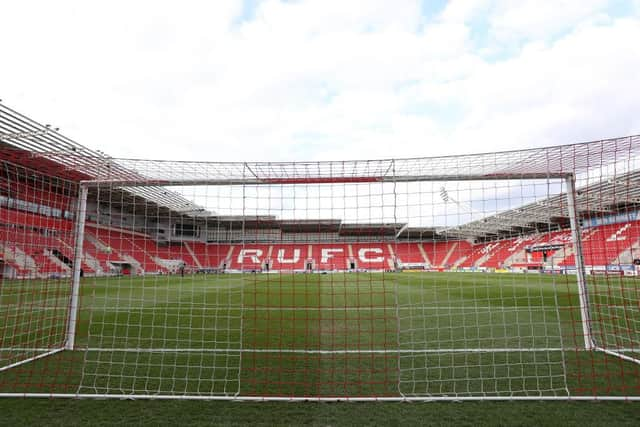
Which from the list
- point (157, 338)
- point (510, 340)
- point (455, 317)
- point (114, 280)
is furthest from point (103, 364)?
point (114, 280)

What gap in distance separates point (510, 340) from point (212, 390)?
17.1 feet

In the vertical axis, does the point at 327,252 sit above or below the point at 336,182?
below

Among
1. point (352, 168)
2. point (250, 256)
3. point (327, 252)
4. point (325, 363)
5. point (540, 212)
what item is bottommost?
point (325, 363)

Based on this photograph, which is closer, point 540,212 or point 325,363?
point 325,363

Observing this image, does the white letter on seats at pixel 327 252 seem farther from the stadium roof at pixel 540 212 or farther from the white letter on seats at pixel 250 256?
the stadium roof at pixel 540 212

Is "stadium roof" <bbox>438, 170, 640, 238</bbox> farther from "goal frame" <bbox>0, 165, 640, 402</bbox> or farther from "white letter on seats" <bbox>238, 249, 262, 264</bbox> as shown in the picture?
"white letter on seats" <bbox>238, 249, 262, 264</bbox>

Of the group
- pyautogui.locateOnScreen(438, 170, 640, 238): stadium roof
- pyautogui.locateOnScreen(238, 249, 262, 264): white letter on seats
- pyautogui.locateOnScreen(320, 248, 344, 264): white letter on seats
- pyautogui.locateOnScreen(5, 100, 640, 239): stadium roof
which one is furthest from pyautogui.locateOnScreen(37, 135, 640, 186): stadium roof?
pyautogui.locateOnScreen(320, 248, 344, 264): white letter on seats

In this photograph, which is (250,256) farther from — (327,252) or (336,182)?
(327,252)

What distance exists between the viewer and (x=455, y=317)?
8766 mm

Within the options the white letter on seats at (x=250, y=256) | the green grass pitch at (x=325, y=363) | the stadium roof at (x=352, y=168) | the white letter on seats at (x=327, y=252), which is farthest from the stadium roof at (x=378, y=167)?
the white letter on seats at (x=327, y=252)

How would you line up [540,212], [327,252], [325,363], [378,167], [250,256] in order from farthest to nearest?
[327,252]
[250,256]
[540,212]
[325,363]
[378,167]

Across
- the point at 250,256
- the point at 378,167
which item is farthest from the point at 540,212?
the point at 250,256

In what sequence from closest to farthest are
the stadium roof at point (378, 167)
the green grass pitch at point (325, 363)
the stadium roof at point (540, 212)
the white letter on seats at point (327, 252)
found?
the green grass pitch at point (325, 363), the stadium roof at point (378, 167), the stadium roof at point (540, 212), the white letter on seats at point (327, 252)

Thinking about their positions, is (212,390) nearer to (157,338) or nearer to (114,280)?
(157,338)
